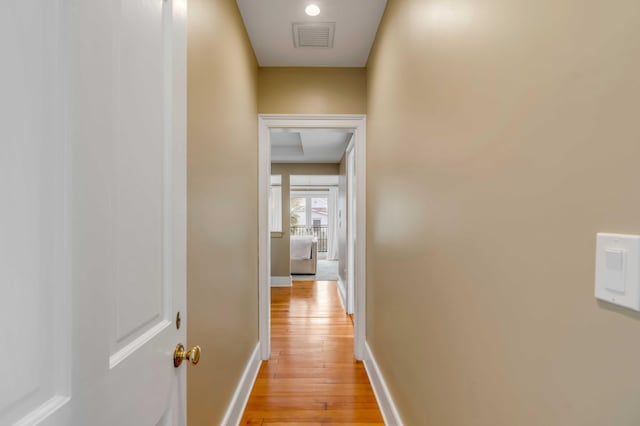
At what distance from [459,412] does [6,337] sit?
1144 mm

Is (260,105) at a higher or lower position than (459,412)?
higher

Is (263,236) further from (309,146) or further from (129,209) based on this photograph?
(309,146)

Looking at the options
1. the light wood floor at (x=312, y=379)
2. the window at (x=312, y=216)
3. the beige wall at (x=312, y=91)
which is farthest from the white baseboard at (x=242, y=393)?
the window at (x=312, y=216)

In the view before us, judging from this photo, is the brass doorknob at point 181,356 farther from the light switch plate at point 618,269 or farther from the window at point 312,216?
the window at point 312,216

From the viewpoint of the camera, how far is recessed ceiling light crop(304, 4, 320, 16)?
2091mm

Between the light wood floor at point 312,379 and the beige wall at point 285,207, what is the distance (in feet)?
6.23

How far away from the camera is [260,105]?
2.87 m

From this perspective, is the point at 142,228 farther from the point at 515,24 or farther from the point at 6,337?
the point at 515,24

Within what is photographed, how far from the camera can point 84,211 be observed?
0.54 metres

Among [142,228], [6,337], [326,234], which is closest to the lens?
[6,337]

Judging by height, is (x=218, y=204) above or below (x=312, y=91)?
below

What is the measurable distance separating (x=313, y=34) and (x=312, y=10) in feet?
0.90

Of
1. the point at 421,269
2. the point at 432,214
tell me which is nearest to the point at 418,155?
the point at 432,214

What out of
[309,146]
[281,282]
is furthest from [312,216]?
[309,146]
